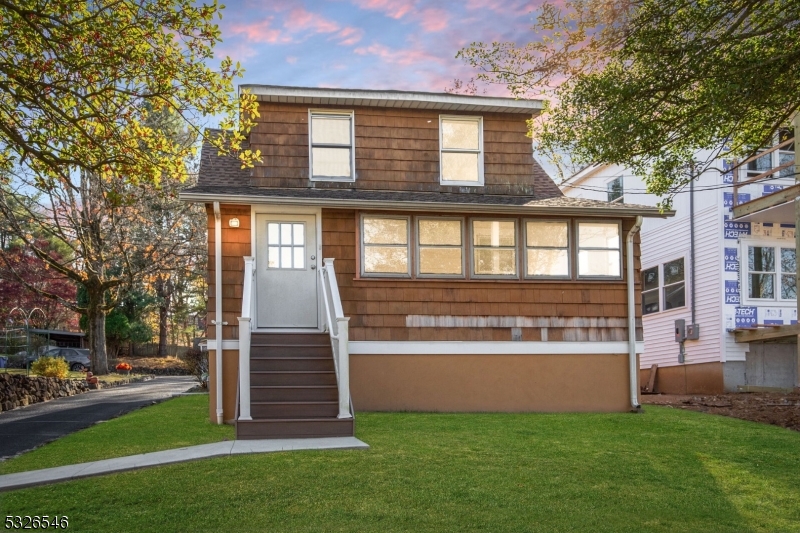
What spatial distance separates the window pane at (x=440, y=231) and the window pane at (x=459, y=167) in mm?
1175

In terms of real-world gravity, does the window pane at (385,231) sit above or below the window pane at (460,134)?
below

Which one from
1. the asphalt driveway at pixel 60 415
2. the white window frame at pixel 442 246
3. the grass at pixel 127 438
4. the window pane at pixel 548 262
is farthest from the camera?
the window pane at pixel 548 262

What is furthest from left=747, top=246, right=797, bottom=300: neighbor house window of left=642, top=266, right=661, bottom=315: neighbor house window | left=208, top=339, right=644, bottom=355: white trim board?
left=208, top=339, right=644, bottom=355: white trim board

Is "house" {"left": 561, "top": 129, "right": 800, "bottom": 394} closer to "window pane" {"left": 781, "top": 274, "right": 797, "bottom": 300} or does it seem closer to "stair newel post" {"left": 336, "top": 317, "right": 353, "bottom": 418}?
"window pane" {"left": 781, "top": 274, "right": 797, "bottom": 300}

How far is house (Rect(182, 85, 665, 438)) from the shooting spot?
1236 centimetres

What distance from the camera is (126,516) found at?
5934 millimetres

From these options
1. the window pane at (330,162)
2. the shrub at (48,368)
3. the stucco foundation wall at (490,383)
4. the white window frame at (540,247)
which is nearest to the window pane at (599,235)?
the white window frame at (540,247)

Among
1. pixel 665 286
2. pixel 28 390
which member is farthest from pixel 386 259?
pixel 665 286

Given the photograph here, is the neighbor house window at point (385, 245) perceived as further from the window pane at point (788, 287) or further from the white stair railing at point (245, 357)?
the window pane at point (788, 287)

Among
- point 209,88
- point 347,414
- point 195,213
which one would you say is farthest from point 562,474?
point 195,213

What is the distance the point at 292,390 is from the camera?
1032 centimetres

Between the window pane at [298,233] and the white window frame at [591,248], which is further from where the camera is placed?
the white window frame at [591,248]

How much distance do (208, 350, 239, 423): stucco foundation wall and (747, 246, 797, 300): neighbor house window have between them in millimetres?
12407

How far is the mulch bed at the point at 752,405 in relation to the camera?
11828 millimetres
